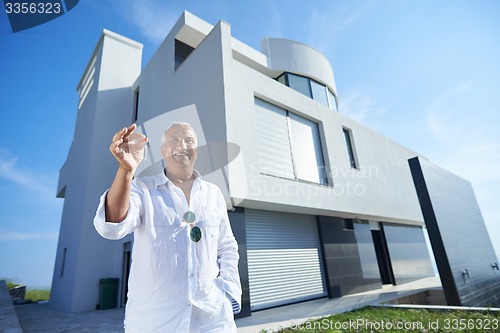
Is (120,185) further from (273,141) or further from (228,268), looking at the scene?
(273,141)

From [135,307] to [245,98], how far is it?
616 cm

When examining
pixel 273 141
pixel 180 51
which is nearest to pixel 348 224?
pixel 273 141


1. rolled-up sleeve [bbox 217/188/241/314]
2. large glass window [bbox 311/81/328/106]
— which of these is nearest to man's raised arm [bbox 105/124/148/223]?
rolled-up sleeve [bbox 217/188/241/314]

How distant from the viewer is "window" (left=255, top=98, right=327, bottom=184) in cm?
709

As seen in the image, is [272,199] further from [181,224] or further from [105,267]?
[105,267]

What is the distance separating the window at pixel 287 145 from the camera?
7.09m

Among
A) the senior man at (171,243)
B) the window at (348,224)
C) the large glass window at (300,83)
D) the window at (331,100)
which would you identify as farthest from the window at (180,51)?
the senior man at (171,243)

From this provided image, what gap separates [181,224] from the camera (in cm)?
138

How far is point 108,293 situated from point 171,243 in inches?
368

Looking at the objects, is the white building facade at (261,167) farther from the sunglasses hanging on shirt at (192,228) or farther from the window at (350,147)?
the sunglasses hanging on shirt at (192,228)

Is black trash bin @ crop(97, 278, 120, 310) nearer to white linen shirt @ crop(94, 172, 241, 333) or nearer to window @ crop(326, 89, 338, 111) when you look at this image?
white linen shirt @ crop(94, 172, 241, 333)

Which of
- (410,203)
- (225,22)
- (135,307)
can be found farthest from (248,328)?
(410,203)

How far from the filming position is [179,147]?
1.56m

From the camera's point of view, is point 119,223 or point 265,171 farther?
point 265,171
